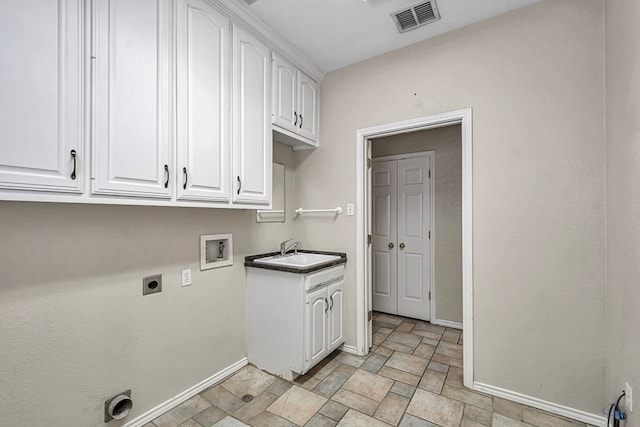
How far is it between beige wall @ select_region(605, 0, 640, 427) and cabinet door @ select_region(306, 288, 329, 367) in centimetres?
178

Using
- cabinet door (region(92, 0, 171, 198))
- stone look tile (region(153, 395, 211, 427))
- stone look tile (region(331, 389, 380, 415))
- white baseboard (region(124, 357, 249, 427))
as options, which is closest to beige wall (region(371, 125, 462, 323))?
stone look tile (region(331, 389, 380, 415))

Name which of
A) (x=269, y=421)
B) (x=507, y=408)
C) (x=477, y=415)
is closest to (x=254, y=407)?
(x=269, y=421)

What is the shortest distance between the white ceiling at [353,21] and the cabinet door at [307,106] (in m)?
0.26

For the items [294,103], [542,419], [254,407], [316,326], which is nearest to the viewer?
[542,419]

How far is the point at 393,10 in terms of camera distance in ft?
6.48

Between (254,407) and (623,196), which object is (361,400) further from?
(623,196)

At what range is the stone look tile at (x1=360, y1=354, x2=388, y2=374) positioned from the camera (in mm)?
2350

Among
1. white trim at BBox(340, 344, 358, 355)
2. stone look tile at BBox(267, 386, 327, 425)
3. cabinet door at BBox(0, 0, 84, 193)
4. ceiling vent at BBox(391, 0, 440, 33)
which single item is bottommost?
stone look tile at BBox(267, 386, 327, 425)

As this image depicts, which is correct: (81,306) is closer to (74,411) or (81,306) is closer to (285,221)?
(74,411)

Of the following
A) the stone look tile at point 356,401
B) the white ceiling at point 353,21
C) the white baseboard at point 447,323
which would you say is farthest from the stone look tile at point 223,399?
the white ceiling at point 353,21

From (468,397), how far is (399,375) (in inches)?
19.6

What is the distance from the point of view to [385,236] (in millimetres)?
3742

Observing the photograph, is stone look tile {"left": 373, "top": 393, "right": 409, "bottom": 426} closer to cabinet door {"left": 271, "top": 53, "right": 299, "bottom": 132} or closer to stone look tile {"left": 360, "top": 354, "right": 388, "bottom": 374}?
stone look tile {"left": 360, "top": 354, "right": 388, "bottom": 374}

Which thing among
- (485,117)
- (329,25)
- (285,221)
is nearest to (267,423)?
(285,221)
